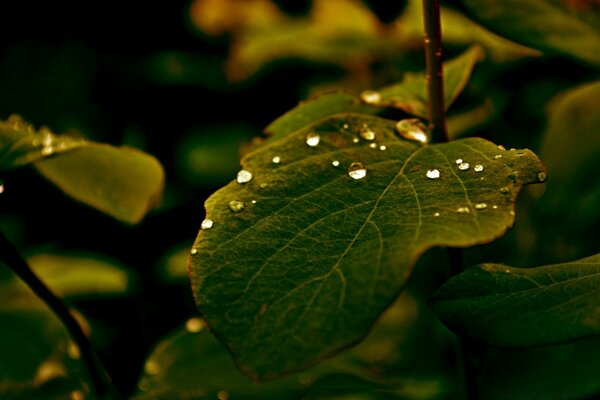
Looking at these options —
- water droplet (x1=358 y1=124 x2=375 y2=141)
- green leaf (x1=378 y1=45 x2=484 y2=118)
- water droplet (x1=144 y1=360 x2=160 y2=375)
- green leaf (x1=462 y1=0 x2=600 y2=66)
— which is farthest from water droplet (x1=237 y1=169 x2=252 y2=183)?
water droplet (x1=144 y1=360 x2=160 y2=375)

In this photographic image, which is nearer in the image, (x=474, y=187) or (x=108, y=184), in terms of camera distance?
(x=474, y=187)

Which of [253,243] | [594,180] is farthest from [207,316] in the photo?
[594,180]

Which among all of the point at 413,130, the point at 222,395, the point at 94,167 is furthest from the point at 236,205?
the point at 222,395

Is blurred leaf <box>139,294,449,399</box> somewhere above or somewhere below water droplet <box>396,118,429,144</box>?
below

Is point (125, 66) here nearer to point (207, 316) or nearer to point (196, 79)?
point (196, 79)

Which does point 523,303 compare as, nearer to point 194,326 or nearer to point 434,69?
point 434,69

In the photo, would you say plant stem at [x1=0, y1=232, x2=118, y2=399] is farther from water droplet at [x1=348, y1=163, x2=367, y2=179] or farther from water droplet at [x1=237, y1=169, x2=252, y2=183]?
water droplet at [x1=348, y1=163, x2=367, y2=179]
